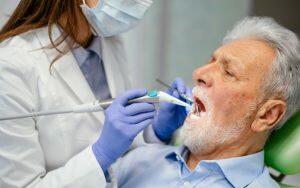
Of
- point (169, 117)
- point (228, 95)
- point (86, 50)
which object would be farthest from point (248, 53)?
point (86, 50)

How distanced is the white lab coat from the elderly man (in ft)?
0.62

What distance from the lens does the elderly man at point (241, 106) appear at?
50.9 inches

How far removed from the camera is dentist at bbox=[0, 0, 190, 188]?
121cm

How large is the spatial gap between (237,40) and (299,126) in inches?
15.7

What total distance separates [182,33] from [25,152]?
5.50ft

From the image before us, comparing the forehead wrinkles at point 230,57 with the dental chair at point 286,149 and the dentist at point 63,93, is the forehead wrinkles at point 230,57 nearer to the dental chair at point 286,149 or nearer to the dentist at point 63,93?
the dentist at point 63,93

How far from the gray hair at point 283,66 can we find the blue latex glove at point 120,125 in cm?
42

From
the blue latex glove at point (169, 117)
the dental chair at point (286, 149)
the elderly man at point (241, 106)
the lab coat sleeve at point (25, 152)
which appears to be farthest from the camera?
the blue latex glove at point (169, 117)

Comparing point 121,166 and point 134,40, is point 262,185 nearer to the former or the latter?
point 121,166

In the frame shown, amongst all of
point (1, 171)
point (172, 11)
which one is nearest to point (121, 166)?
point (1, 171)

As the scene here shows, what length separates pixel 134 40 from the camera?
7.65 ft

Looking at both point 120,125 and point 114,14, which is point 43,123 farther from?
point 114,14

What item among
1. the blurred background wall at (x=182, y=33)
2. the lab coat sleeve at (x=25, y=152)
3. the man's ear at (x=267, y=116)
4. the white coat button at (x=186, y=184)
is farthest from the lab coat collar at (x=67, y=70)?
the blurred background wall at (x=182, y=33)

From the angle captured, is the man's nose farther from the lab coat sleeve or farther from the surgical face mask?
the lab coat sleeve
